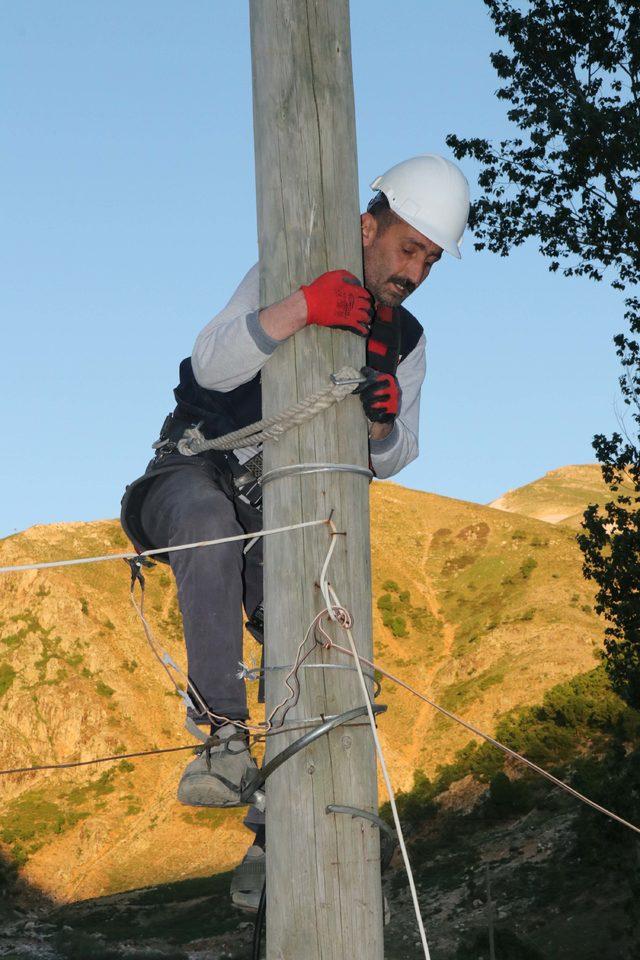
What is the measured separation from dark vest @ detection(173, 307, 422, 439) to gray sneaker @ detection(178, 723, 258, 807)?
43.6 inches

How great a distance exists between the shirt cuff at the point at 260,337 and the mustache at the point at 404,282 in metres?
0.81

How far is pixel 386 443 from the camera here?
4.09 m

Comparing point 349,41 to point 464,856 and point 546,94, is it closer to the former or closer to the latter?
point 546,94

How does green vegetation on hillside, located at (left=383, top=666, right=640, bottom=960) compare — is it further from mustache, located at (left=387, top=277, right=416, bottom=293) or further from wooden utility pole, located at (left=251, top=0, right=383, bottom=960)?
wooden utility pole, located at (left=251, top=0, right=383, bottom=960)

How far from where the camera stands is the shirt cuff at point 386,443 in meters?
4.07

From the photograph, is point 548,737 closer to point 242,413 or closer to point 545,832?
point 545,832

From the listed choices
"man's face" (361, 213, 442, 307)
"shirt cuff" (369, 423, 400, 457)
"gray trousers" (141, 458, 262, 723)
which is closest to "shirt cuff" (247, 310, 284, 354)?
"gray trousers" (141, 458, 262, 723)

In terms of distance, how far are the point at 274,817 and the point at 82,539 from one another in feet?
193

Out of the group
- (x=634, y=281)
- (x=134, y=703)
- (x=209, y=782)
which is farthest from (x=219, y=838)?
(x=209, y=782)

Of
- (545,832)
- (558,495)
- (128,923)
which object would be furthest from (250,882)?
(558,495)

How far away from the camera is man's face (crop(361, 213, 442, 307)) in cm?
391

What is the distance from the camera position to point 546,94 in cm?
1950

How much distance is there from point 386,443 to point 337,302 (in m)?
1.06

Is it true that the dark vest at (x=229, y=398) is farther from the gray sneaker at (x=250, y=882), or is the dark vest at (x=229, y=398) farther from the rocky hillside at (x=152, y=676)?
the rocky hillside at (x=152, y=676)
